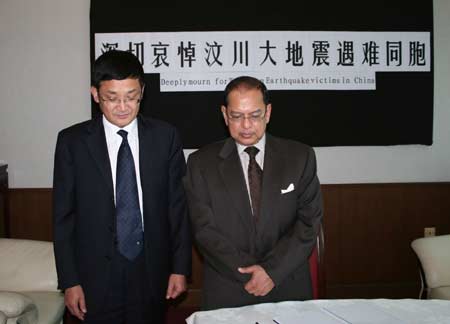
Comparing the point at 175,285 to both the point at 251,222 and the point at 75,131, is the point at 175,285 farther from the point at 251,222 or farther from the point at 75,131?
the point at 75,131

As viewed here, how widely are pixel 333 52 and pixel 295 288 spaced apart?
2166 millimetres

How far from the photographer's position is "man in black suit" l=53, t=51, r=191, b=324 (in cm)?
171

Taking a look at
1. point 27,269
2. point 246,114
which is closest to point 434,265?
point 246,114

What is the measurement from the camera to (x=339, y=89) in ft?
11.4

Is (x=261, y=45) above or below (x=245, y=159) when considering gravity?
above

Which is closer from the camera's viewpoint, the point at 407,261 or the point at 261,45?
the point at 261,45

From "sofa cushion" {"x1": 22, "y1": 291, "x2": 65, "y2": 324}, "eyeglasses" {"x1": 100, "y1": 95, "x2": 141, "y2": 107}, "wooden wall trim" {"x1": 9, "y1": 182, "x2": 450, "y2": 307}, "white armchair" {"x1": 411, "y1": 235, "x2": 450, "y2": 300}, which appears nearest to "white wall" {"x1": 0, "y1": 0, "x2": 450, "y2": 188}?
"sofa cushion" {"x1": 22, "y1": 291, "x2": 65, "y2": 324}

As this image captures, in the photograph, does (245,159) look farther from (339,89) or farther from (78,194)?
(339,89)

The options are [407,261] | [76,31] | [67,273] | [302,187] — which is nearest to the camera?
[67,273]

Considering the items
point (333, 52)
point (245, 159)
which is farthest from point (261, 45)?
point (245, 159)

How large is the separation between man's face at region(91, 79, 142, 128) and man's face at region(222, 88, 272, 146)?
0.36 meters

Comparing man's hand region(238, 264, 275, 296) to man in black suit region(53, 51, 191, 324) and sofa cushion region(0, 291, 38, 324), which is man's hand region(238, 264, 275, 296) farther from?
sofa cushion region(0, 291, 38, 324)

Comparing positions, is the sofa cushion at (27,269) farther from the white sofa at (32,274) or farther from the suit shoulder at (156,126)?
the suit shoulder at (156,126)

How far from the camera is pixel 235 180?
5.96 feet
